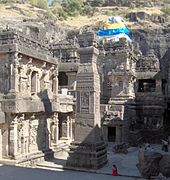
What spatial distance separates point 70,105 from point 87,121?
21.9ft

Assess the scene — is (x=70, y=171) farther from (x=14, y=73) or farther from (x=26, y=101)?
(x=14, y=73)

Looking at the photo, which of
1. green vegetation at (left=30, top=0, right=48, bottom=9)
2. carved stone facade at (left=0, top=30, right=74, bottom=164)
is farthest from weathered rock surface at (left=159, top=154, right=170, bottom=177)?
green vegetation at (left=30, top=0, right=48, bottom=9)

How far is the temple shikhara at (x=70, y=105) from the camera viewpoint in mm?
15477

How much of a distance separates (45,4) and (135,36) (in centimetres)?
3202

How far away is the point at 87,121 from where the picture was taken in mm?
15328

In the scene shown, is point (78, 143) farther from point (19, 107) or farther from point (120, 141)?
point (120, 141)

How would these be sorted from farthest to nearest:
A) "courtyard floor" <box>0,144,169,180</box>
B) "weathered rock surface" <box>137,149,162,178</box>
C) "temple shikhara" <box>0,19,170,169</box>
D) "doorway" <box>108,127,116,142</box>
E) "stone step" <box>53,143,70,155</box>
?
"doorway" <box>108,127,116,142</box>, "stone step" <box>53,143,70,155</box>, "temple shikhara" <box>0,19,170,169</box>, "weathered rock surface" <box>137,149,162,178</box>, "courtyard floor" <box>0,144,169,180</box>

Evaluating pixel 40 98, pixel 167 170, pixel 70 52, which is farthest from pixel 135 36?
pixel 167 170

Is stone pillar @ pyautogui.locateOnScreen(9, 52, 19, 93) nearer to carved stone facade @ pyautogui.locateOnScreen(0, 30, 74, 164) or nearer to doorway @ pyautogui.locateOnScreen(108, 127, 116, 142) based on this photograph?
carved stone facade @ pyautogui.locateOnScreen(0, 30, 74, 164)

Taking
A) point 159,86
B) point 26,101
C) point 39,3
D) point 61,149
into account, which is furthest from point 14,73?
point 39,3

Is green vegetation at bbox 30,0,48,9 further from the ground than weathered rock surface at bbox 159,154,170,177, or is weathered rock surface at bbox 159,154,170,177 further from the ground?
green vegetation at bbox 30,0,48,9

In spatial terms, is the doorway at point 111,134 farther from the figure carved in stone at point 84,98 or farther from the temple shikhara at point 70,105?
the figure carved in stone at point 84,98

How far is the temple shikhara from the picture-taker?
1548 cm

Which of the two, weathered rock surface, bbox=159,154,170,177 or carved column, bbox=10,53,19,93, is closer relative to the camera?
weathered rock surface, bbox=159,154,170,177
